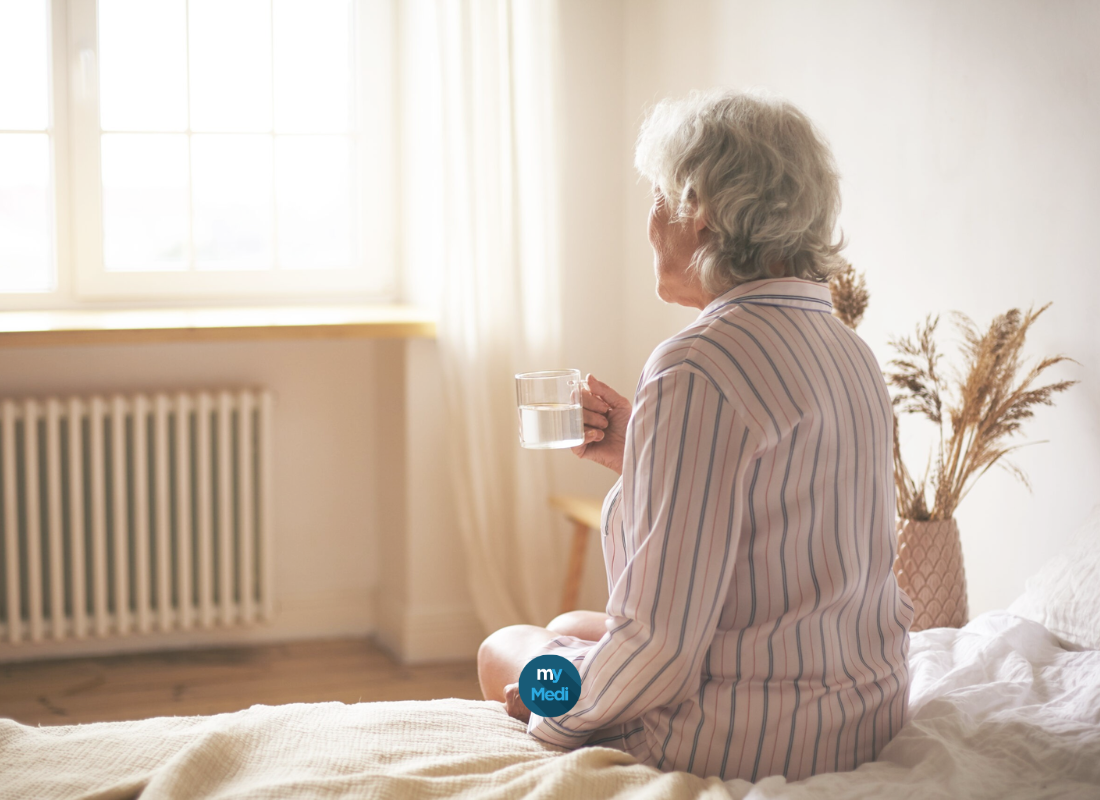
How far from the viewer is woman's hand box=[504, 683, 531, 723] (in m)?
1.35

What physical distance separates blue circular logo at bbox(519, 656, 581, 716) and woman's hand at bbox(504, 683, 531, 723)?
0.07m

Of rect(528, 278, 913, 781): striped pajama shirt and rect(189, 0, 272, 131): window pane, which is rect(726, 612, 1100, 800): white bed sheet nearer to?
rect(528, 278, 913, 781): striped pajama shirt

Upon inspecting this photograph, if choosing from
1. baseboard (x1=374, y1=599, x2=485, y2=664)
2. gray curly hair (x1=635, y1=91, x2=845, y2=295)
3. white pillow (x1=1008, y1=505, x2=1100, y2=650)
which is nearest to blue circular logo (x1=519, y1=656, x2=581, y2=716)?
gray curly hair (x1=635, y1=91, x2=845, y2=295)

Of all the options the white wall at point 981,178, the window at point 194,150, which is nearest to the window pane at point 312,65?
the window at point 194,150

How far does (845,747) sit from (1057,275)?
914 millimetres

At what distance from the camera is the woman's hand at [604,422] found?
150cm

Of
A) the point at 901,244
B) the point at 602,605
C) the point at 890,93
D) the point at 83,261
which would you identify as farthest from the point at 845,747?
the point at 83,261

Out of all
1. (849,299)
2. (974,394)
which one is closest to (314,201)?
(849,299)

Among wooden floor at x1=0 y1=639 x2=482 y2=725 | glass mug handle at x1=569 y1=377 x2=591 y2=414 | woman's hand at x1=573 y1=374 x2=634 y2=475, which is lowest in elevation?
wooden floor at x1=0 y1=639 x2=482 y2=725

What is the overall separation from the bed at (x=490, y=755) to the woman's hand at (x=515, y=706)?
16mm

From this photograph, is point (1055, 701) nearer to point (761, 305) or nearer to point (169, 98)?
point (761, 305)

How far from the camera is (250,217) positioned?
310 cm

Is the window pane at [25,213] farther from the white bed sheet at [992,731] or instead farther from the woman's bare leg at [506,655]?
the white bed sheet at [992,731]

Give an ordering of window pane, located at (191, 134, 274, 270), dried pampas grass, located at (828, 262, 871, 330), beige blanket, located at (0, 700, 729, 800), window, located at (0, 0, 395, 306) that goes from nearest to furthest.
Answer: beige blanket, located at (0, 700, 729, 800) < dried pampas grass, located at (828, 262, 871, 330) < window, located at (0, 0, 395, 306) < window pane, located at (191, 134, 274, 270)
